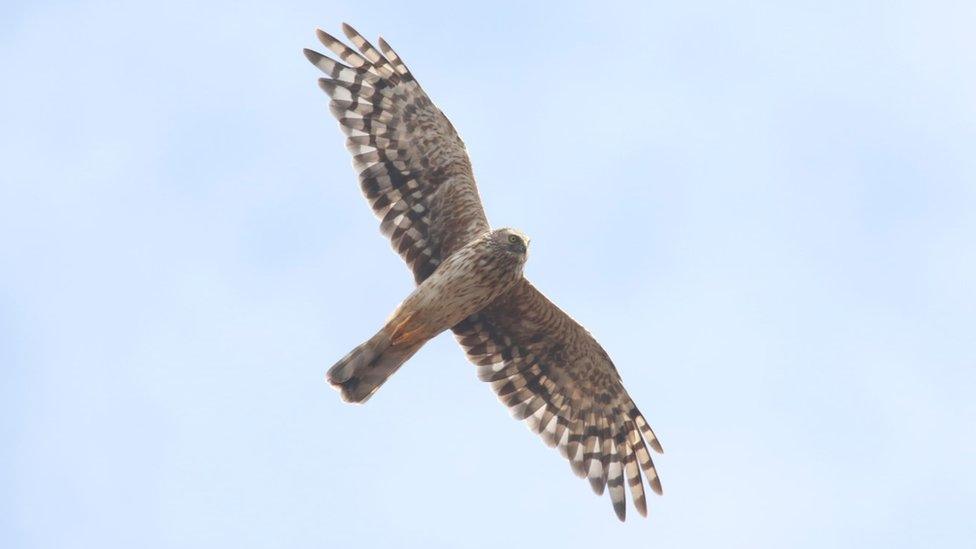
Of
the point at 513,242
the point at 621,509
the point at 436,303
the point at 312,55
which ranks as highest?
the point at 312,55

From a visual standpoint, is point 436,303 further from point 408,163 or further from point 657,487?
point 657,487

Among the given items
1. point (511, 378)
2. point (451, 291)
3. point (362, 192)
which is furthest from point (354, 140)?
point (511, 378)

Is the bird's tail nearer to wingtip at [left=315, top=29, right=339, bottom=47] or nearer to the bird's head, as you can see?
the bird's head

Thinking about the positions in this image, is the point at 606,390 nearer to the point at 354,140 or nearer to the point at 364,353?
the point at 364,353

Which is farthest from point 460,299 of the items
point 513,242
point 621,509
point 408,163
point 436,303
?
point 621,509

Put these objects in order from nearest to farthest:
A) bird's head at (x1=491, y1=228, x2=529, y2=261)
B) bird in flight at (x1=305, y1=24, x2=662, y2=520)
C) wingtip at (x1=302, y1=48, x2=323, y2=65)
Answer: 1. bird's head at (x1=491, y1=228, x2=529, y2=261)
2. bird in flight at (x1=305, y1=24, x2=662, y2=520)
3. wingtip at (x1=302, y1=48, x2=323, y2=65)

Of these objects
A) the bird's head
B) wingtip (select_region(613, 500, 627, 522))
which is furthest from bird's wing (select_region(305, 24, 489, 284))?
wingtip (select_region(613, 500, 627, 522))

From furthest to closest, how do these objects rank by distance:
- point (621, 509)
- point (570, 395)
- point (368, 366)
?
point (570, 395) → point (621, 509) → point (368, 366)
